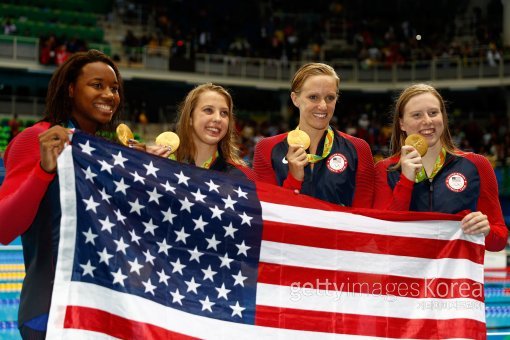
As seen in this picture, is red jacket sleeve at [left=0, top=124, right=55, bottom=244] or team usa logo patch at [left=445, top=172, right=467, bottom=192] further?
team usa logo patch at [left=445, top=172, right=467, bottom=192]

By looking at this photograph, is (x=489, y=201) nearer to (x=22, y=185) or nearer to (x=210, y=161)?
(x=210, y=161)

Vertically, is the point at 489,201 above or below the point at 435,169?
below

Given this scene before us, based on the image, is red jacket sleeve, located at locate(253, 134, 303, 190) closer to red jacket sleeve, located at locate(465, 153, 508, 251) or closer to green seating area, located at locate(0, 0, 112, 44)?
red jacket sleeve, located at locate(465, 153, 508, 251)

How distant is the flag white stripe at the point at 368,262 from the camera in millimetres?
3459

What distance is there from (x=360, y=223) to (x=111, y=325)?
1.30 m

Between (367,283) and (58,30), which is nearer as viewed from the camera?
(367,283)

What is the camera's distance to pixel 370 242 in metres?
3.60

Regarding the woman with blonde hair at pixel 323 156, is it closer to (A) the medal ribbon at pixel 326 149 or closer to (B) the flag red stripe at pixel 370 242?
(A) the medal ribbon at pixel 326 149

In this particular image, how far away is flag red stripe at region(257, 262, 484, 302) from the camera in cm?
344

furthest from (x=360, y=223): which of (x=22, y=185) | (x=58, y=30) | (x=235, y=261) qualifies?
(x=58, y=30)

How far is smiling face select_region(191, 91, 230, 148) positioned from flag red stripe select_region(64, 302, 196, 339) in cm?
120

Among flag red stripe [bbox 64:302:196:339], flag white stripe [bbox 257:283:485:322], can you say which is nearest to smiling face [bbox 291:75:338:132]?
flag white stripe [bbox 257:283:485:322]

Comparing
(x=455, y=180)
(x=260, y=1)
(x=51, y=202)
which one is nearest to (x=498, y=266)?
(x=455, y=180)

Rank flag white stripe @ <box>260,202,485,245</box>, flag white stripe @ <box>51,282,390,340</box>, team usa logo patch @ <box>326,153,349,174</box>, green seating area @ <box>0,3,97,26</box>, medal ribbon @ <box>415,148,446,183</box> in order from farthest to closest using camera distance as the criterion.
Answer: green seating area @ <box>0,3,97,26</box> → team usa logo patch @ <box>326,153,349,174</box> → medal ribbon @ <box>415,148,446,183</box> → flag white stripe @ <box>260,202,485,245</box> → flag white stripe @ <box>51,282,390,340</box>
